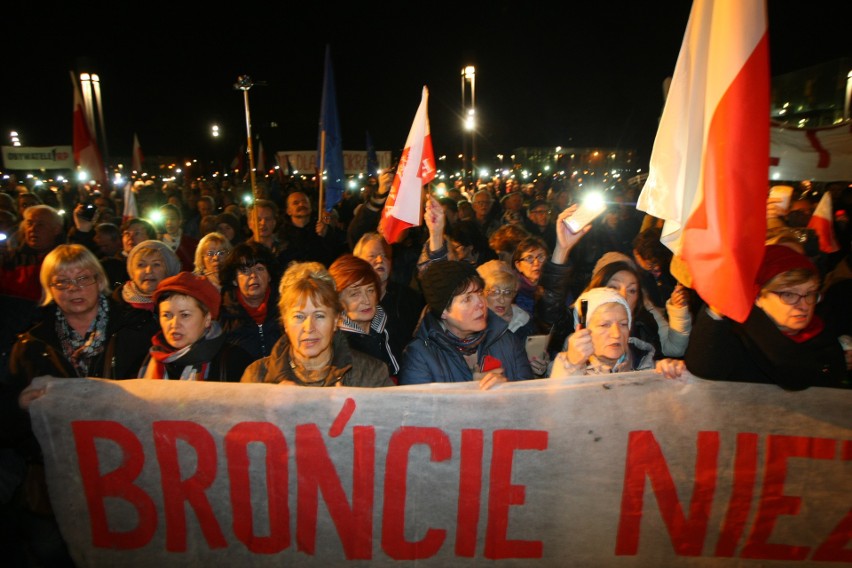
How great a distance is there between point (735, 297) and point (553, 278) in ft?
5.34

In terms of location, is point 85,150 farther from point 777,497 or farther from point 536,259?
point 777,497

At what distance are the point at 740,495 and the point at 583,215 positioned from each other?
1734 millimetres

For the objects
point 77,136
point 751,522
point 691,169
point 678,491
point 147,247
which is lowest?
point 751,522

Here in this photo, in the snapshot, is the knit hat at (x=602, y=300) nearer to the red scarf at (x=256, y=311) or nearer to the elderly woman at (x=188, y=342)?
the elderly woman at (x=188, y=342)

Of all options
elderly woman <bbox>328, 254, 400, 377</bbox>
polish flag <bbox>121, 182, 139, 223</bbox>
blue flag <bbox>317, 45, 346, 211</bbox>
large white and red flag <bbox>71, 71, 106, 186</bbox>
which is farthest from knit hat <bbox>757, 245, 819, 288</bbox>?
large white and red flag <bbox>71, 71, 106, 186</bbox>

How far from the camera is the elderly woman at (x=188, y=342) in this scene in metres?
2.88

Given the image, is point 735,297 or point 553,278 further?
point 553,278

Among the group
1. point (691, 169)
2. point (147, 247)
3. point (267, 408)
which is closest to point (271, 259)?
point (147, 247)

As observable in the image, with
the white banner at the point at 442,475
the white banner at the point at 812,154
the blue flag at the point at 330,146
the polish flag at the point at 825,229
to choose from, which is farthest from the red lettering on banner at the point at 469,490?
the blue flag at the point at 330,146

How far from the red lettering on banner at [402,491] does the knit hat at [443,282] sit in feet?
2.71

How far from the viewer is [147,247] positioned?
13.5ft

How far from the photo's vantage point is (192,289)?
296 cm

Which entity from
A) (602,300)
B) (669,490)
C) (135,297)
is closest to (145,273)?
(135,297)

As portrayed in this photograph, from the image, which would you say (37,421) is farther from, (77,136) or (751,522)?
(77,136)
